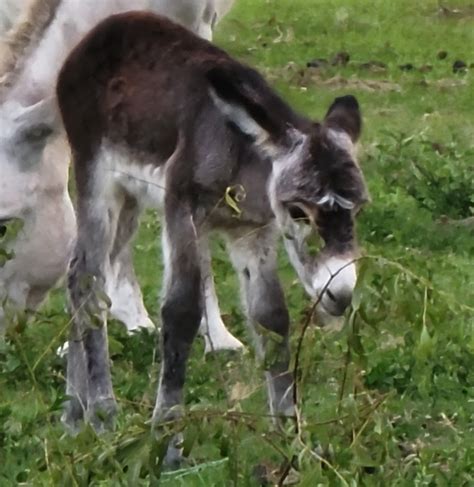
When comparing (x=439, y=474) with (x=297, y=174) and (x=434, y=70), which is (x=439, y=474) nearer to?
(x=297, y=174)

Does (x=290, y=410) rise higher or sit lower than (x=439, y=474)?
lower

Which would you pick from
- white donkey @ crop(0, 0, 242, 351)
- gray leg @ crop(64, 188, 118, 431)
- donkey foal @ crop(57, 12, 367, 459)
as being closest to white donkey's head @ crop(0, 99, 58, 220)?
white donkey @ crop(0, 0, 242, 351)

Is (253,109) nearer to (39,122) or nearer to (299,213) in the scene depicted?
(299,213)

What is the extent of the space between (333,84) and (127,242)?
7323 millimetres

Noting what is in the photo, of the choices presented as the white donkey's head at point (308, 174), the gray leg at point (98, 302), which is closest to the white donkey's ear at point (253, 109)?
the white donkey's head at point (308, 174)

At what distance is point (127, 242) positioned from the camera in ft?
20.6

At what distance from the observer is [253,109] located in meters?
4.71

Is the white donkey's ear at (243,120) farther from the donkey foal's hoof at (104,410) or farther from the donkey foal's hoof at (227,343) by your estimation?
the donkey foal's hoof at (227,343)

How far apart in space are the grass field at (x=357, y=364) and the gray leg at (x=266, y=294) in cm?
9

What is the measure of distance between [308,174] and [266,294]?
0.75 meters

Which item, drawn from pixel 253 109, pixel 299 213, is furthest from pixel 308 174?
pixel 253 109

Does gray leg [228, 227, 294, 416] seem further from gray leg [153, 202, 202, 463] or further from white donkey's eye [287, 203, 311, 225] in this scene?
white donkey's eye [287, 203, 311, 225]

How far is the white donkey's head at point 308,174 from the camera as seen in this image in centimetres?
450

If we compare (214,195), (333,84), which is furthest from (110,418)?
(333,84)
